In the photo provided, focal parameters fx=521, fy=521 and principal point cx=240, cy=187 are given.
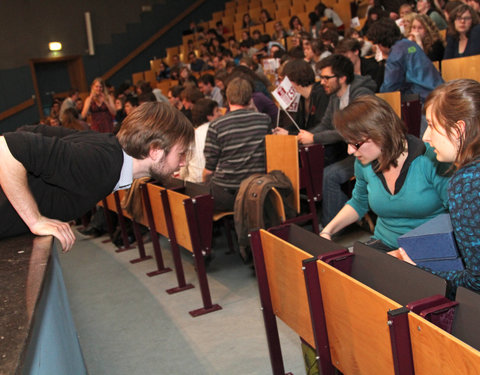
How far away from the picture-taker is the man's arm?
5.38 feet

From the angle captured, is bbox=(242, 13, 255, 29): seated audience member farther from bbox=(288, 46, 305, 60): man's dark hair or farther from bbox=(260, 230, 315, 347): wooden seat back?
bbox=(260, 230, 315, 347): wooden seat back

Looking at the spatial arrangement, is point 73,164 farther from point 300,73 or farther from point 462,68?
point 462,68

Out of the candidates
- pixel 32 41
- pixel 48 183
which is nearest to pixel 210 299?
pixel 48 183

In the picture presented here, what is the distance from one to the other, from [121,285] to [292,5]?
9832 mm

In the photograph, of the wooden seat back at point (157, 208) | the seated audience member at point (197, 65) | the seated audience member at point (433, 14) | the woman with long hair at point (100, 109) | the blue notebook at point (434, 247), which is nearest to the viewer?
the blue notebook at point (434, 247)

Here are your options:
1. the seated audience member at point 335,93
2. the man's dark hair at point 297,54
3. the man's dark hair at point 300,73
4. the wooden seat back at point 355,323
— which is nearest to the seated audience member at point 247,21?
the man's dark hair at point 297,54

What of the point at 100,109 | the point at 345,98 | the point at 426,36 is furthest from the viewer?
the point at 100,109

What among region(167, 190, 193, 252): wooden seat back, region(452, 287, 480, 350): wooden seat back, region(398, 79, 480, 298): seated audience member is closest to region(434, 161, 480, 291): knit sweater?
region(398, 79, 480, 298): seated audience member

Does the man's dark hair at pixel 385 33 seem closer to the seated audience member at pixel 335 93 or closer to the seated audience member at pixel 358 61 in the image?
the seated audience member at pixel 358 61

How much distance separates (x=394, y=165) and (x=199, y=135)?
7.36 feet

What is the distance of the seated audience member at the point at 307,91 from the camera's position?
4398 millimetres

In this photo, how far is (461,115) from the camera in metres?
1.68

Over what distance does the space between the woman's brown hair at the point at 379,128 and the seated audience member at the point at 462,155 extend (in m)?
0.33

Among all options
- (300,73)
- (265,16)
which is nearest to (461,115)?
(300,73)
